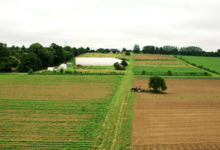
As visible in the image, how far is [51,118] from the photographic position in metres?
17.7

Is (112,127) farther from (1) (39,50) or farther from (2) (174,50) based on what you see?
(2) (174,50)

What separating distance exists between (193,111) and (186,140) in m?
7.68

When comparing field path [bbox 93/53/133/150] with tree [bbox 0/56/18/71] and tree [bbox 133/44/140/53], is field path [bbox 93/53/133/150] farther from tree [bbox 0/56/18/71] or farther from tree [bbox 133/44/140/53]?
tree [bbox 133/44/140/53]

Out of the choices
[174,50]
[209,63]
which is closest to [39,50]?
[209,63]

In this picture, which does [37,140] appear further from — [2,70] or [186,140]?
[2,70]

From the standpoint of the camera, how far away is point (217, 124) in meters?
16.7

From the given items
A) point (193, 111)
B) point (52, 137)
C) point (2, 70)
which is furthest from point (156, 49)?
point (52, 137)

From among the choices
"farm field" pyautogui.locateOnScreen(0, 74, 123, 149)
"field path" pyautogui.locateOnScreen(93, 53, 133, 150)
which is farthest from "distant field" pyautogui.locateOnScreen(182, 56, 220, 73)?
"farm field" pyautogui.locateOnScreen(0, 74, 123, 149)

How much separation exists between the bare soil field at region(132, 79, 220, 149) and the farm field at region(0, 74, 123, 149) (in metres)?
4.21

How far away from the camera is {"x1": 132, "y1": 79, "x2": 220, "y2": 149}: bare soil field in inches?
524

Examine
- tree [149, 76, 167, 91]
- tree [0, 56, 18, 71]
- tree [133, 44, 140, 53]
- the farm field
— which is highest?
tree [133, 44, 140, 53]

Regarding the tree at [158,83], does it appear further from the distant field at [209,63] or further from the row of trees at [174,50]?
the row of trees at [174,50]

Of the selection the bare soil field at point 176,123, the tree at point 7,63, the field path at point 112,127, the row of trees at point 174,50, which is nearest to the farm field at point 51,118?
the field path at point 112,127

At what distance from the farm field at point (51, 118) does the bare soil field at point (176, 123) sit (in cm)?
421
